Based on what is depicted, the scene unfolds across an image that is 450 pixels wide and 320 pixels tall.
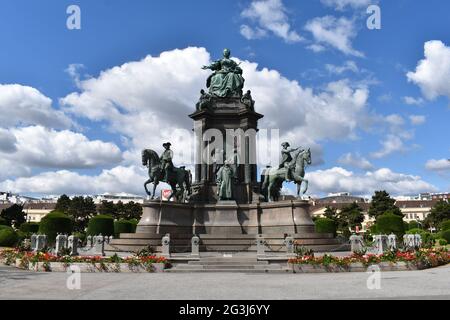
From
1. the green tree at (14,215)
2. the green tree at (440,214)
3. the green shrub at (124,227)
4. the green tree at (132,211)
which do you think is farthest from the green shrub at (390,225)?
the green tree at (14,215)

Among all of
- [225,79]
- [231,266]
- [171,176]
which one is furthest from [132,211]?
Answer: [231,266]

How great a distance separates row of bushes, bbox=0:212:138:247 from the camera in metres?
38.2

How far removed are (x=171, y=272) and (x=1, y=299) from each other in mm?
9145

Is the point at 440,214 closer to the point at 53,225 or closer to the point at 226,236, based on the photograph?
the point at 226,236

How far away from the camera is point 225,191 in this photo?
104 ft

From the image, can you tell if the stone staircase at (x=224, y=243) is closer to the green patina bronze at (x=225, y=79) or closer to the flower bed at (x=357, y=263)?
the flower bed at (x=357, y=263)

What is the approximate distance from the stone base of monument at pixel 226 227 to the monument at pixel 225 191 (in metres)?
0.07

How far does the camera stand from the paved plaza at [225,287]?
11.8 m

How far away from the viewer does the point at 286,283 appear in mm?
14930

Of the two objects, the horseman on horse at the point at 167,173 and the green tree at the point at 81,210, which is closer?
the horseman on horse at the point at 167,173

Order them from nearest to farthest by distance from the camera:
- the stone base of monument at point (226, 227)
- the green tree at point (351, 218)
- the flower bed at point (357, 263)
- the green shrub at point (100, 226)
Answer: the flower bed at point (357, 263)
the stone base of monument at point (226, 227)
the green shrub at point (100, 226)
the green tree at point (351, 218)

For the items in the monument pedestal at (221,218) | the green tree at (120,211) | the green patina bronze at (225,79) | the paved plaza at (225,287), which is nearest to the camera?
the paved plaza at (225,287)
